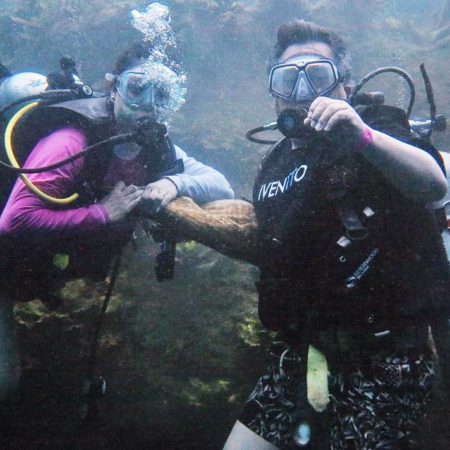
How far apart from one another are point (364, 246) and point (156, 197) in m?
1.41

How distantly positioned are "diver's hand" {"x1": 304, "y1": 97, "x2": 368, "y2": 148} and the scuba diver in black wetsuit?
21 mm

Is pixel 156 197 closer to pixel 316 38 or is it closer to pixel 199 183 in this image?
pixel 199 183

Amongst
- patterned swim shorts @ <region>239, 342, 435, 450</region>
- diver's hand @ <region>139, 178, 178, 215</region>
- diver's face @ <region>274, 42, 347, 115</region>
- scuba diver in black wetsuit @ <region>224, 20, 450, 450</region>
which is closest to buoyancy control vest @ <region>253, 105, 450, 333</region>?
scuba diver in black wetsuit @ <region>224, 20, 450, 450</region>

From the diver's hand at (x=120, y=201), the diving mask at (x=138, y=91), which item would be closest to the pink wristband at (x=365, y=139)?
the diver's hand at (x=120, y=201)

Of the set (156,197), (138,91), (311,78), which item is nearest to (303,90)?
(311,78)

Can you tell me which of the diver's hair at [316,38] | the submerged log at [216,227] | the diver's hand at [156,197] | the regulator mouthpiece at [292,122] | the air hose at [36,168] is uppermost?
the diver's hair at [316,38]

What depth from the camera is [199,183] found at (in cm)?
287

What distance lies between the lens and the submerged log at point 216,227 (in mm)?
2465

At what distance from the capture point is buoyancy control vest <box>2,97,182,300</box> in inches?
99.7

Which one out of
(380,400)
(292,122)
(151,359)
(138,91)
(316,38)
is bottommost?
(151,359)

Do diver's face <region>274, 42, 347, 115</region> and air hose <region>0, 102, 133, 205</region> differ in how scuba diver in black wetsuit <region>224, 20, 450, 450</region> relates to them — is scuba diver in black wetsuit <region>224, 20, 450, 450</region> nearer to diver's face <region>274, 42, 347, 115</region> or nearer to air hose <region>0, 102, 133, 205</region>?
diver's face <region>274, 42, 347, 115</region>

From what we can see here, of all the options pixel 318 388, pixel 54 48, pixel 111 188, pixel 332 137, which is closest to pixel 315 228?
pixel 332 137

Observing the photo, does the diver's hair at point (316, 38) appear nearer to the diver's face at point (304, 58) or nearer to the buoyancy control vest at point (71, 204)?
the diver's face at point (304, 58)

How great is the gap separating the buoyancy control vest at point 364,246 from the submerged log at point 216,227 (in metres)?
0.49
